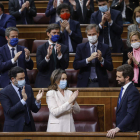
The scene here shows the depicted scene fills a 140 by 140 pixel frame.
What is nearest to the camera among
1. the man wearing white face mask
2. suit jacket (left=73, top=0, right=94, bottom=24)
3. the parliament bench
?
the parliament bench

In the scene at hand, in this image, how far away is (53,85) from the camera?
1.98 metres

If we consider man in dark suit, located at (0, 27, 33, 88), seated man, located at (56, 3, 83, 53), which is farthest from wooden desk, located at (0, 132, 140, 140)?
seated man, located at (56, 3, 83, 53)

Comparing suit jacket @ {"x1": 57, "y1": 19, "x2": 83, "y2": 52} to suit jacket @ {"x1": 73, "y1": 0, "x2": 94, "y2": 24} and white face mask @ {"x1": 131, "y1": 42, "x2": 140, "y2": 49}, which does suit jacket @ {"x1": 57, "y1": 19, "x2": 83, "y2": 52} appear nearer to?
suit jacket @ {"x1": 73, "y1": 0, "x2": 94, "y2": 24}

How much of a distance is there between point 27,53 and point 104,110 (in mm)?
697

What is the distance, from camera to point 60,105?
6.32ft

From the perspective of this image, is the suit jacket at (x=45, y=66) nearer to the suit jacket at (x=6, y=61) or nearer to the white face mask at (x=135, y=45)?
the suit jacket at (x=6, y=61)

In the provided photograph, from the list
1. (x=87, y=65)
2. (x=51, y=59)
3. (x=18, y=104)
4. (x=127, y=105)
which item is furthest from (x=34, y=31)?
(x=127, y=105)

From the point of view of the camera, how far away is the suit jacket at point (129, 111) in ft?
5.89

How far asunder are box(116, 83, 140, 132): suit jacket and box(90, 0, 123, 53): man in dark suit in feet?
3.77

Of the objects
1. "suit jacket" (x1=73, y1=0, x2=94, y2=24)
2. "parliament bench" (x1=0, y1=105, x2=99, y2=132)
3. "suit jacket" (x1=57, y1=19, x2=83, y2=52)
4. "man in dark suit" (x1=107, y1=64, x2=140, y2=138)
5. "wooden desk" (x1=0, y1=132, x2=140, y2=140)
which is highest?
"suit jacket" (x1=73, y1=0, x2=94, y2=24)

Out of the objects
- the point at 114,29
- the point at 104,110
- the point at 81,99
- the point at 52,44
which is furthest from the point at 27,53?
the point at 114,29

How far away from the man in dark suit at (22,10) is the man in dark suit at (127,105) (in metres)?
1.87

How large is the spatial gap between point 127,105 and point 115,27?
1239 millimetres

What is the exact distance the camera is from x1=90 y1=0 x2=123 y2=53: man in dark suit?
2.92 m
